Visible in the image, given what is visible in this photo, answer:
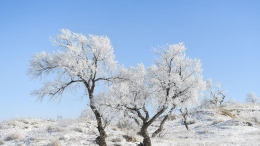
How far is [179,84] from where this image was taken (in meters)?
20.3

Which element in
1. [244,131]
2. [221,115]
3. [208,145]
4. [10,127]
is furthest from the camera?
Result: [221,115]

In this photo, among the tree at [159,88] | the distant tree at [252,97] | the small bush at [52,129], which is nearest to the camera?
the tree at [159,88]

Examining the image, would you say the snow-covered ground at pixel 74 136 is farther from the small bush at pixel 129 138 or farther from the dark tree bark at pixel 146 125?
the dark tree bark at pixel 146 125

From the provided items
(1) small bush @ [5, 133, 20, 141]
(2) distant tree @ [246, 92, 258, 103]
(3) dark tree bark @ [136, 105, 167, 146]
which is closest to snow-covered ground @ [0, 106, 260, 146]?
(1) small bush @ [5, 133, 20, 141]

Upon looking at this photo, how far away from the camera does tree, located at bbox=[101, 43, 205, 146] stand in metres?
19.7

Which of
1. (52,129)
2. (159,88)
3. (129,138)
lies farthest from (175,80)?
(52,129)

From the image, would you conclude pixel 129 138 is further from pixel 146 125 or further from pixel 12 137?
pixel 12 137

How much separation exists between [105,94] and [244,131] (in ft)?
61.2

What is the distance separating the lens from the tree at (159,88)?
19.7 m

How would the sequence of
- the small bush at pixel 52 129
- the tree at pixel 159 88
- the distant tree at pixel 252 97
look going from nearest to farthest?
1. the tree at pixel 159 88
2. the small bush at pixel 52 129
3. the distant tree at pixel 252 97

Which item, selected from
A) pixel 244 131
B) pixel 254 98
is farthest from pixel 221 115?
pixel 254 98

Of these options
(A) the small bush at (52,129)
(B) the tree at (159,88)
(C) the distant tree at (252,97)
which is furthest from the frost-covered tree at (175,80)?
(C) the distant tree at (252,97)

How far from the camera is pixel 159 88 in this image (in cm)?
2066

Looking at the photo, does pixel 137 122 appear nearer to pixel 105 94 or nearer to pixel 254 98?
pixel 105 94
